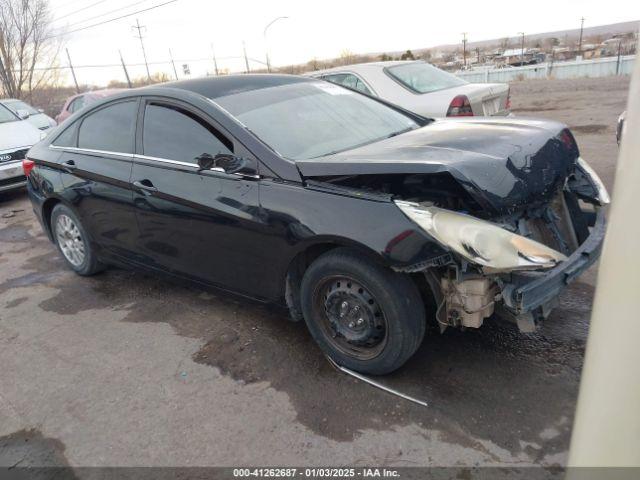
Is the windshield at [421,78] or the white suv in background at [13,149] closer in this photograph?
the windshield at [421,78]

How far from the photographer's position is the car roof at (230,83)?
3.64 m

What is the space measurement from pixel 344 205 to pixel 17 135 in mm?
8572

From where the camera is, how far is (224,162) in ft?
10.3

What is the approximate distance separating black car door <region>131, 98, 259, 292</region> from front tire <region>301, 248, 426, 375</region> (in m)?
0.54

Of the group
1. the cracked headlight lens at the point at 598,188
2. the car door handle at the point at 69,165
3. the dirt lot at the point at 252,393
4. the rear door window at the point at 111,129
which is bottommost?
the dirt lot at the point at 252,393

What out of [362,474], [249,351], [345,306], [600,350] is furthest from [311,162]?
[600,350]

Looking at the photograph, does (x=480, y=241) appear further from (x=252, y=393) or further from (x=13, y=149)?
(x=13, y=149)

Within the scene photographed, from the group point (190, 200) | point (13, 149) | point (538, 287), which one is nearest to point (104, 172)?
point (190, 200)

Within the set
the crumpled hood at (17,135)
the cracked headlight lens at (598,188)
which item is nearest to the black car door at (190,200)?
the cracked headlight lens at (598,188)

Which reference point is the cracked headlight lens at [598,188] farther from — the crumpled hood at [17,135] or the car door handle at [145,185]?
the crumpled hood at [17,135]

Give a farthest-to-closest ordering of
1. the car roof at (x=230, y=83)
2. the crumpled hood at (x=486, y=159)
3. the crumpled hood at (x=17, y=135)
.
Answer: the crumpled hood at (x=17, y=135) → the car roof at (x=230, y=83) → the crumpled hood at (x=486, y=159)

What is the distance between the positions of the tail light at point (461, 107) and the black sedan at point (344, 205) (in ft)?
8.71

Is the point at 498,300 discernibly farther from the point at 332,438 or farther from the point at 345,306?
the point at 332,438

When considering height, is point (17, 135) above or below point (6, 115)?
below
